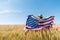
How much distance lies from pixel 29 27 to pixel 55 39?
1633 millimetres

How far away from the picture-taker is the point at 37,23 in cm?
1118

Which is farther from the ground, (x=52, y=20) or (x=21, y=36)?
(x=52, y=20)

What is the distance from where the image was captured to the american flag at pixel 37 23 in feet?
35.8

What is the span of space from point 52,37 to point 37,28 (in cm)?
111

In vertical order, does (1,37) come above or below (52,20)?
below

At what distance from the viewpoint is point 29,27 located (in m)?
11.5

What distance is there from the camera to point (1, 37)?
36.8 feet

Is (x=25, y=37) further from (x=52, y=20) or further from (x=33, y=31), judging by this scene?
(x=52, y=20)

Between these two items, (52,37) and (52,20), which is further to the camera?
(52,20)

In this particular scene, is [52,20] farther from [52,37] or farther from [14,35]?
[14,35]

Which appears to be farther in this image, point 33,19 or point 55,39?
point 33,19

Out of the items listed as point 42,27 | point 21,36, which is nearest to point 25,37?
point 21,36

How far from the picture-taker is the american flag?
10922mm

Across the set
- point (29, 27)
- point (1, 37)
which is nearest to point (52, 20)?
point (29, 27)
